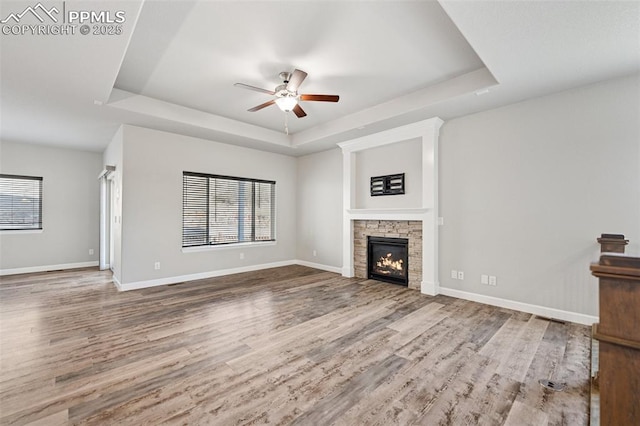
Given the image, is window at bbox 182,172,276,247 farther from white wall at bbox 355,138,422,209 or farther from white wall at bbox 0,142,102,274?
white wall at bbox 0,142,102,274

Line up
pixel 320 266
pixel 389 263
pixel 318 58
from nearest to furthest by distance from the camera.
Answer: pixel 318 58
pixel 389 263
pixel 320 266

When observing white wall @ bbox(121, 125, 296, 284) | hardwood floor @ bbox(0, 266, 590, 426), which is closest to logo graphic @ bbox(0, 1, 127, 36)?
white wall @ bbox(121, 125, 296, 284)

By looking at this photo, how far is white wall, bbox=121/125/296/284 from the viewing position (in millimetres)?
4848

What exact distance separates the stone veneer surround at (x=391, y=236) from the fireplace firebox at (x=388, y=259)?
3.3 inches

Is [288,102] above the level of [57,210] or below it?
above

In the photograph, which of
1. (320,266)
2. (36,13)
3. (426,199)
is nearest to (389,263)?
(426,199)

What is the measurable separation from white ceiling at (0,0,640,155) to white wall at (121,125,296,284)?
0.52 m

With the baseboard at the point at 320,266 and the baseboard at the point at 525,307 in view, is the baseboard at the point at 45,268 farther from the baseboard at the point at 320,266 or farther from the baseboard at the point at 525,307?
the baseboard at the point at 525,307

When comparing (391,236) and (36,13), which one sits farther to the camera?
(391,236)

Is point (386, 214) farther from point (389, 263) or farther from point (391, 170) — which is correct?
point (389, 263)

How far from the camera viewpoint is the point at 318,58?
325cm

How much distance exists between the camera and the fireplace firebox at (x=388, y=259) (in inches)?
201

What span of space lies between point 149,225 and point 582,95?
6518 mm

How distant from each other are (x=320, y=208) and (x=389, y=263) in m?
2.15
